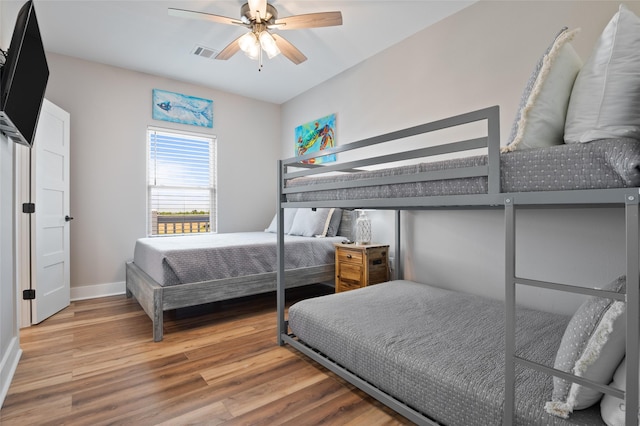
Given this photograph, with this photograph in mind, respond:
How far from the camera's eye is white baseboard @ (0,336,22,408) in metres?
1.58

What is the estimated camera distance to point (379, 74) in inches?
130

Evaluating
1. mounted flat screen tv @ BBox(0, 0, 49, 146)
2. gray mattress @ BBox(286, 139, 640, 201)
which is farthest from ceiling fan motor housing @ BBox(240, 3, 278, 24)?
gray mattress @ BBox(286, 139, 640, 201)

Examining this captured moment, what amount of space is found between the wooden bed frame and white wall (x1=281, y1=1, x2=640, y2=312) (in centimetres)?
98

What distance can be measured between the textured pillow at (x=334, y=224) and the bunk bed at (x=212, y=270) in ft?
0.69

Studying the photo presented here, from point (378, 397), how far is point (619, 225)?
5.58 feet

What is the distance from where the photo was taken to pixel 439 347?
1461 mm

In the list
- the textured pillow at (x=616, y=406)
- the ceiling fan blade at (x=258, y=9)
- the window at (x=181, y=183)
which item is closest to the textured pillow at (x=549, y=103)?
the textured pillow at (x=616, y=406)

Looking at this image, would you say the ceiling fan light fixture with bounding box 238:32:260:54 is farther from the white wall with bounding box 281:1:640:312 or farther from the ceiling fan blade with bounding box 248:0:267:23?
the white wall with bounding box 281:1:640:312

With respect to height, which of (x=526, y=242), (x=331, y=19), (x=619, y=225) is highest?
(x=331, y=19)

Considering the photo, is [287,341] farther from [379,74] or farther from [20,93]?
[379,74]

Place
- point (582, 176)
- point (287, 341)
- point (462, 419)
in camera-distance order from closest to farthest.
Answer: point (582, 176) → point (462, 419) → point (287, 341)

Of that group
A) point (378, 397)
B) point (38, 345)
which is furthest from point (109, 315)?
point (378, 397)

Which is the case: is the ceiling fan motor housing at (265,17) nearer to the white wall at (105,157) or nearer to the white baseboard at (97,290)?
the white wall at (105,157)

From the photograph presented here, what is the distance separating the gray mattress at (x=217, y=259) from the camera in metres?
2.37
